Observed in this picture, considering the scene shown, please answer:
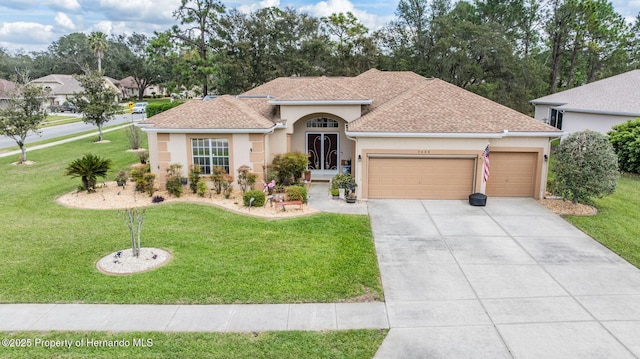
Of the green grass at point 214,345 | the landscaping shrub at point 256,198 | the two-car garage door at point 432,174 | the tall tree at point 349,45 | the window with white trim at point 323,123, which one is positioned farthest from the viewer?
the tall tree at point 349,45

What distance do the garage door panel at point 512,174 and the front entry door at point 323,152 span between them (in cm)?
753

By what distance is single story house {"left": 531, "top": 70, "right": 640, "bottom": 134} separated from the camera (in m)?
25.5

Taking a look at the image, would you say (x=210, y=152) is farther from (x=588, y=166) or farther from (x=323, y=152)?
(x=588, y=166)

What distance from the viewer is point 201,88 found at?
42.7m

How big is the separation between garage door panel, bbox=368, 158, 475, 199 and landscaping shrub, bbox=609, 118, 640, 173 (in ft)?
36.4

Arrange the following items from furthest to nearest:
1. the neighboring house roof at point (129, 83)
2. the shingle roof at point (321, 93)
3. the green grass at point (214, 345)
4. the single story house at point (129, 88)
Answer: the neighboring house roof at point (129, 83)
the single story house at point (129, 88)
the shingle roof at point (321, 93)
the green grass at point (214, 345)

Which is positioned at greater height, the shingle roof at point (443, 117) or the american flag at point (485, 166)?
the shingle roof at point (443, 117)

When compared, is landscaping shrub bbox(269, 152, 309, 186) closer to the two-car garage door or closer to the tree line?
the two-car garage door

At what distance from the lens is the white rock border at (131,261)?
10.6 metres

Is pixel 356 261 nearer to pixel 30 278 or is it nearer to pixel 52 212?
pixel 30 278

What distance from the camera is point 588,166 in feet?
52.1

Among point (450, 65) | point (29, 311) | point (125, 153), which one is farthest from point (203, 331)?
point (450, 65)

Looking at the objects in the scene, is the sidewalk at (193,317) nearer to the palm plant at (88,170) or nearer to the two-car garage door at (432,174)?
the two-car garage door at (432,174)

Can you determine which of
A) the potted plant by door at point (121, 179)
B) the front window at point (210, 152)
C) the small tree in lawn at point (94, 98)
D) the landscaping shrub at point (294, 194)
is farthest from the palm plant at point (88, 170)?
the small tree in lawn at point (94, 98)
